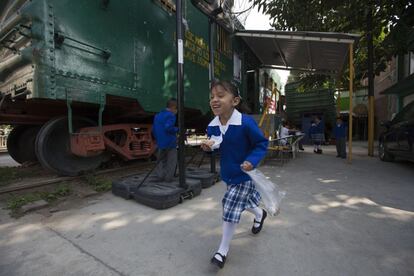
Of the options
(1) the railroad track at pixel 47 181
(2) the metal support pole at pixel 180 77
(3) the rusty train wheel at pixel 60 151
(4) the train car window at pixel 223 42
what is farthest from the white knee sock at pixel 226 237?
(4) the train car window at pixel 223 42

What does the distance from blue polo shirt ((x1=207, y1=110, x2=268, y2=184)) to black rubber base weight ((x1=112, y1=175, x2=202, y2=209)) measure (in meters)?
1.45

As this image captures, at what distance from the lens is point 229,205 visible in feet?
6.93

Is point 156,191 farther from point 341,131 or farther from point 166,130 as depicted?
point 341,131

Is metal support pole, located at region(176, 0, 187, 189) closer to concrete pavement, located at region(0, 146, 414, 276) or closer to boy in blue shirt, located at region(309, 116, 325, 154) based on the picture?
concrete pavement, located at region(0, 146, 414, 276)

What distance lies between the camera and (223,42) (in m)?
8.30

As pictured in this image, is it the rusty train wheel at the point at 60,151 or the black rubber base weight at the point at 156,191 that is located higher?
the rusty train wheel at the point at 60,151

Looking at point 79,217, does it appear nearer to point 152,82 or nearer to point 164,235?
point 164,235

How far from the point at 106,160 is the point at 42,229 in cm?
309

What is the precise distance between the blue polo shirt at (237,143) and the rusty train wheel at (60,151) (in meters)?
3.77

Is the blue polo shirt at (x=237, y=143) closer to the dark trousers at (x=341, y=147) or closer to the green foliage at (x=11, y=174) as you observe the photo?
the green foliage at (x=11, y=174)

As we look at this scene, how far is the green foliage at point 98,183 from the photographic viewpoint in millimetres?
4363

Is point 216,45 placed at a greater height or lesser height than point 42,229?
greater

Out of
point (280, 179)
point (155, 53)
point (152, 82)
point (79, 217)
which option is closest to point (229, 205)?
point (79, 217)

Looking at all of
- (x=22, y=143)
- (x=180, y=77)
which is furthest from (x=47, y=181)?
(x=180, y=77)
